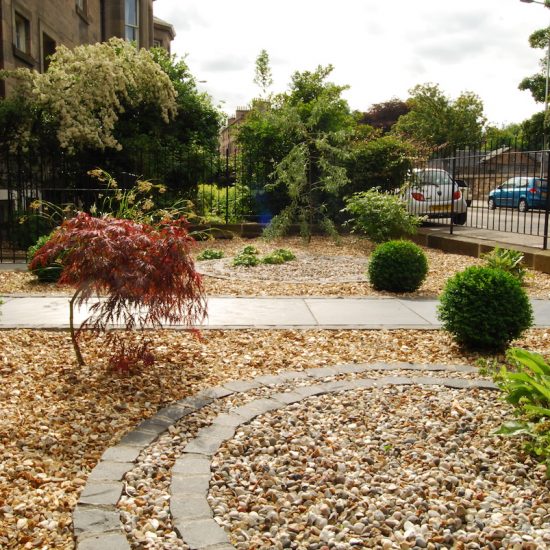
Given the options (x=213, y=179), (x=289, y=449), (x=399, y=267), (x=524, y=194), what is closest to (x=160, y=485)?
(x=289, y=449)

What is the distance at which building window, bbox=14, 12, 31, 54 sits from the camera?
15.4 metres

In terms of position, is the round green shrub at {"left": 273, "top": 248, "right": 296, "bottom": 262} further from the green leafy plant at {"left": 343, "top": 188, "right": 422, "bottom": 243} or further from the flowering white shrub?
the flowering white shrub

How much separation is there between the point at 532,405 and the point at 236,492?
1.65 meters

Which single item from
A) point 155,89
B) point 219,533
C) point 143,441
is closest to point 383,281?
point 143,441

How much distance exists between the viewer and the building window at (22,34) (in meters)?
15.4

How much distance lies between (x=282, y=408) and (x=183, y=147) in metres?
12.6

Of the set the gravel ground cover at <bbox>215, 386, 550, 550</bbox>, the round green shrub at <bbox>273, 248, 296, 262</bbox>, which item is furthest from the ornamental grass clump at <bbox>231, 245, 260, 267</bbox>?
the gravel ground cover at <bbox>215, 386, 550, 550</bbox>

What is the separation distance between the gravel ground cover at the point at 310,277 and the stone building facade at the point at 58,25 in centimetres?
686

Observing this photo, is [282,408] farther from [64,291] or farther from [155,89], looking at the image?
[155,89]

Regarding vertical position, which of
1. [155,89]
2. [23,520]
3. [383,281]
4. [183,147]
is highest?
[155,89]

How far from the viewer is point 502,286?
16.8 feet

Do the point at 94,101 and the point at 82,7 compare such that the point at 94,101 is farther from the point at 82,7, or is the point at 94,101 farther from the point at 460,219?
the point at 460,219

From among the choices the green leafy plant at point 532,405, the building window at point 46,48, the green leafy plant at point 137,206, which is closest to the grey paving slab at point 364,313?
the green leafy plant at point 137,206

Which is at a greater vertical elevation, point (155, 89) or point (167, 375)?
point (155, 89)
